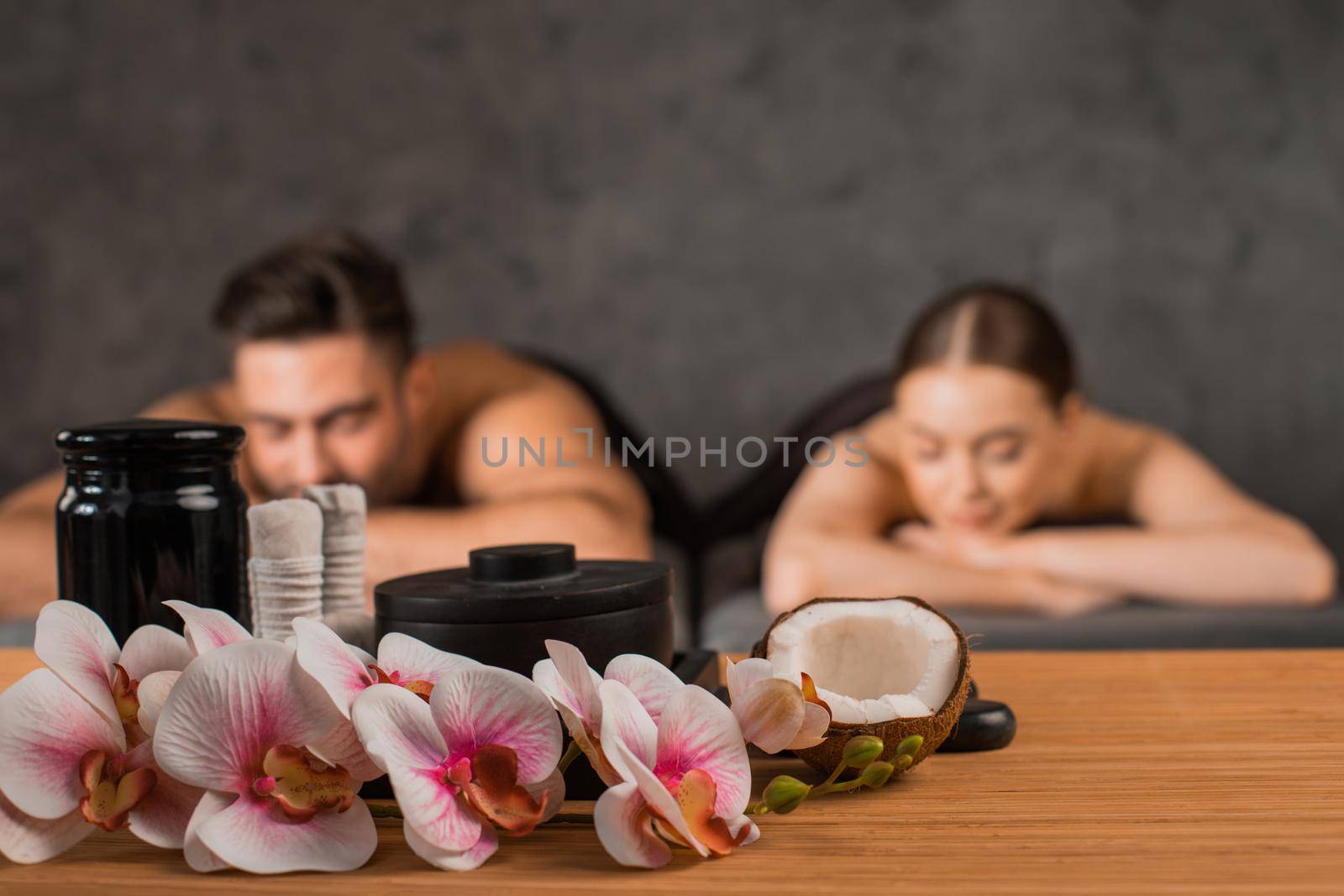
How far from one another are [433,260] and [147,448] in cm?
232

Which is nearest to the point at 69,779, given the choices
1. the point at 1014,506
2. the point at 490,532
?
the point at 490,532

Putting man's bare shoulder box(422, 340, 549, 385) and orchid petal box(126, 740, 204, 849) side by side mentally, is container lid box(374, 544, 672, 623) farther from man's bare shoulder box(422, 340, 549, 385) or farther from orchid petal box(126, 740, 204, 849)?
man's bare shoulder box(422, 340, 549, 385)

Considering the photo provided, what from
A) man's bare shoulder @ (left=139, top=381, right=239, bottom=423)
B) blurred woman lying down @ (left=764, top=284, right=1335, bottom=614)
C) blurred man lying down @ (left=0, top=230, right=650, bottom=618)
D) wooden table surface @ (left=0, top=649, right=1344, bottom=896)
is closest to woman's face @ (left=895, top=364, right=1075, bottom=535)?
blurred woman lying down @ (left=764, top=284, right=1335, bottom=614)

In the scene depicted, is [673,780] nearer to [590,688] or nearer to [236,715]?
[590,688]

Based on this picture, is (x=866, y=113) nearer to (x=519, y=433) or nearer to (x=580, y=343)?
(x=580, y=343)

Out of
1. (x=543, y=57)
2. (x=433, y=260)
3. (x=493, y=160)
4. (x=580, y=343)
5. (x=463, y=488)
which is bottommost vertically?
(x=463, y=488)

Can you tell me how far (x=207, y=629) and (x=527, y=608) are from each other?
5.2 inches

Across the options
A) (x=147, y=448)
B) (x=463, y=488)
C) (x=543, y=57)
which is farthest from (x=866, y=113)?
(x=147, y=448)

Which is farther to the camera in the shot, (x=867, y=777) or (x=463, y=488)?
(x=463, y=488)

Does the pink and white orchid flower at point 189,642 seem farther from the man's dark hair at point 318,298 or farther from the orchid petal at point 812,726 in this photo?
the man's dark hair at point 318,298

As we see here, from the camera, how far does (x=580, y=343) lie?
2.84 meters

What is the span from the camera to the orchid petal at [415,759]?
1.44 ft

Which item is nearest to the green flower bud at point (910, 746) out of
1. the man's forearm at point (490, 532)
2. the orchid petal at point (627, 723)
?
the orchid petal at point (627, 723)

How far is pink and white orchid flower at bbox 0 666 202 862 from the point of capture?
0.46 meters
